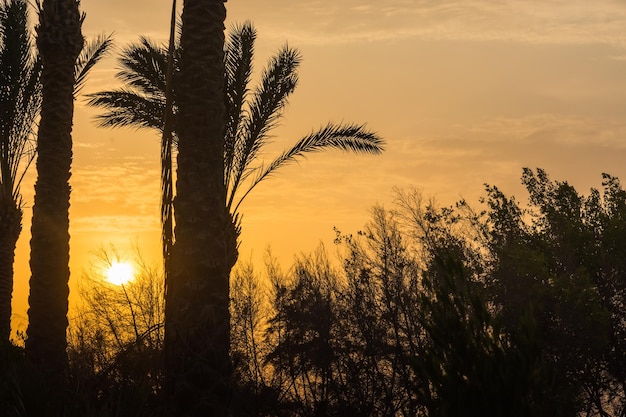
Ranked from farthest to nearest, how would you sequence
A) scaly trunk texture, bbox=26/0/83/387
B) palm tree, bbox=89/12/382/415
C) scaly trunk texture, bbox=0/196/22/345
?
scaly trunk texture, bbox=0/196/22/345, scaly trunk texture, bbox=26/0/83/387, palm tree, bbox=89/12/382/415

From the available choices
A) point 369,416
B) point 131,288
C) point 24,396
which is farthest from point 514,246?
point 24,396

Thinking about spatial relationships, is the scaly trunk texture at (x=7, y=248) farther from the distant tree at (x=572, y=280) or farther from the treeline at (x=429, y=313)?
the distant tree at (x=572, y=280)

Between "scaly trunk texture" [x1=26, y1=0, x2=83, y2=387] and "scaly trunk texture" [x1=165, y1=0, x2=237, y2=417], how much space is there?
418cm

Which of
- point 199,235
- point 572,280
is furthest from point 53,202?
point 572,280

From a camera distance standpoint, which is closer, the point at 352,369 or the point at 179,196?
the point at 179,196

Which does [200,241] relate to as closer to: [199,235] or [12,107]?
[199,235]

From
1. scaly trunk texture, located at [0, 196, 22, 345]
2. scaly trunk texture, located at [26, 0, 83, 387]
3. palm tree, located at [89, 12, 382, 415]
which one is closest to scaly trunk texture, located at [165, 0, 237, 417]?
palm tree, located at [89, 12, 382, 415]

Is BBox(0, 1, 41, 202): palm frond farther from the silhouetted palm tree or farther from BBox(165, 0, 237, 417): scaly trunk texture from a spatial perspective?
BBox(165, 0, 237, 417): scaly trunk texture

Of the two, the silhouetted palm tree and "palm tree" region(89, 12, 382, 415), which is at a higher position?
the silhouetted palm tree

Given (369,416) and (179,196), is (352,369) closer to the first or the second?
(369,416)

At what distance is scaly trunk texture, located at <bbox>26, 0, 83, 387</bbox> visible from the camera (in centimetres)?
1233

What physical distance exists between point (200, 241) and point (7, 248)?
1238 centimetres

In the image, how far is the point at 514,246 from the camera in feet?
84.1

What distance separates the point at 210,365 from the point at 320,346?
15.2m
